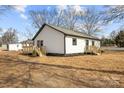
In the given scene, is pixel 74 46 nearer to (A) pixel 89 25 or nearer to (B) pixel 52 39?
(B) pixel 52 39

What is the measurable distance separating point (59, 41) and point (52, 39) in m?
0.86

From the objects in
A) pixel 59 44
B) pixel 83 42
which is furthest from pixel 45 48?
pixel 83 42

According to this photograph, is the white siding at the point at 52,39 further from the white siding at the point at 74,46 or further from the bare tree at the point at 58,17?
the bare tree at the point at 58,17

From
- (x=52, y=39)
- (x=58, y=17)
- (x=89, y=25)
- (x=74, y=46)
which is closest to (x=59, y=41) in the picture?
(x=52, y=39)

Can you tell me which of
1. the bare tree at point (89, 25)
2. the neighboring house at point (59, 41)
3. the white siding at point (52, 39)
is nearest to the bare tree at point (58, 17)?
the bare tree at point (89, 25)

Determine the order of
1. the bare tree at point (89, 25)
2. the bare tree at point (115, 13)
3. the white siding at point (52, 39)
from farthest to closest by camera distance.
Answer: the bare tree at point (89, 25) < the white siding at point (52, 39) < the bare tree at point (115, 13)

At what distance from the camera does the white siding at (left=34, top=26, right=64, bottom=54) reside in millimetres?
15820

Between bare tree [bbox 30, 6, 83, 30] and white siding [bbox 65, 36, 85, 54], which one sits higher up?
bare tree [bbox 30, 6, 83, 30]

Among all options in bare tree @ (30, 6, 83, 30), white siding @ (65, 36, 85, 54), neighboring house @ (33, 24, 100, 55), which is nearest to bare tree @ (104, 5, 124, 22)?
neighboring house @ (33, 24, 100, 55)

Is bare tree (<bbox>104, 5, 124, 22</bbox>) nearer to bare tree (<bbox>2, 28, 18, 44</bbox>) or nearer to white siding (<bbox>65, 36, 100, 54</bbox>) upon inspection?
white siding (<bbox>65, 36, 100, 54</bbox>)

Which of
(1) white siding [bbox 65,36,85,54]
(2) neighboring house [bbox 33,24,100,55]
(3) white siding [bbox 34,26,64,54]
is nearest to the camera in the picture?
(2) neighboring house [bbox 33,24,100,55]

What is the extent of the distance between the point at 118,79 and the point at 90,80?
3.57 feet

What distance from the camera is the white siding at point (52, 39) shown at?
15820 mm

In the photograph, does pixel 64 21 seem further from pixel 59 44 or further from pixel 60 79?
pixel 60 79
